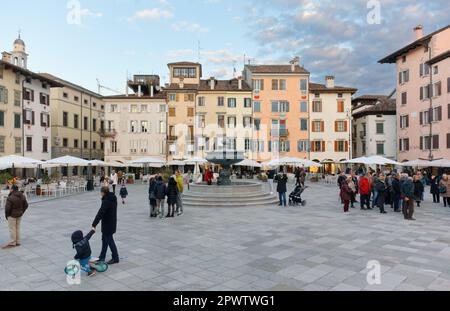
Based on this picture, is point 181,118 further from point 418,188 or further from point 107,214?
point 107,214

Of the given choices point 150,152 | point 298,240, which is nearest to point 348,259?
point 298,240

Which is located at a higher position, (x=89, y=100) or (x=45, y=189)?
(x=89, y=100)

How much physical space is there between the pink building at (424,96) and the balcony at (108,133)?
4025 centimetres

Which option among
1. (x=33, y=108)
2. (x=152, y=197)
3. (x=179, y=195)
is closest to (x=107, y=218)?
(x=152, y=197)

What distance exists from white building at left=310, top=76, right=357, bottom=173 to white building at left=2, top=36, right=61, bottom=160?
36.2m

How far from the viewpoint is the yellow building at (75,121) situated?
42.0 m

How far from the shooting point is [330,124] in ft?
144

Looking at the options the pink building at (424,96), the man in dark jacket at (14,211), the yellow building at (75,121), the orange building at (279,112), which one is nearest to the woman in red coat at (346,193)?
the man in dark jacket at (14,211)

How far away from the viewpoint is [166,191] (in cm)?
1209

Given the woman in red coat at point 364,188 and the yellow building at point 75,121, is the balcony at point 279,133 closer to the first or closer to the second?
the yellow building at point 75,121

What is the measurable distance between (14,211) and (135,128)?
126ft

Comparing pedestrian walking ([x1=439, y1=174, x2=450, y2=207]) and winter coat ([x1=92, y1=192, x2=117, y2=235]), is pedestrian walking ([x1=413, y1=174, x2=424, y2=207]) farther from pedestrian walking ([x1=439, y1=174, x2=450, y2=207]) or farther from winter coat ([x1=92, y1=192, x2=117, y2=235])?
winter coat ([x1=92, y1=192, x2=117, y2=235])
